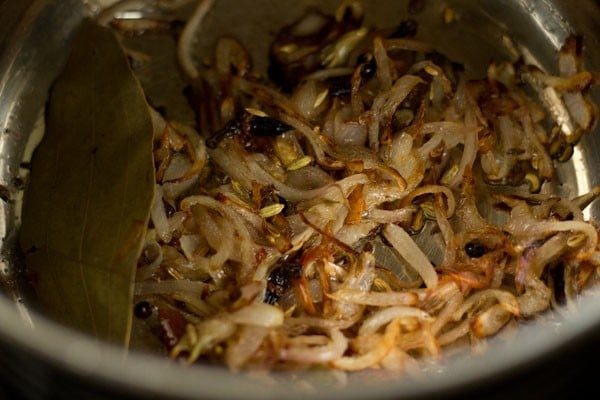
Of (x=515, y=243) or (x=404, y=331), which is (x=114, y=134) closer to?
(x=404, y=331)

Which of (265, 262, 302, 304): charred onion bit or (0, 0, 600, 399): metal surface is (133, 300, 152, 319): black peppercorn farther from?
(265, 262, 302, 304): charred onion bit

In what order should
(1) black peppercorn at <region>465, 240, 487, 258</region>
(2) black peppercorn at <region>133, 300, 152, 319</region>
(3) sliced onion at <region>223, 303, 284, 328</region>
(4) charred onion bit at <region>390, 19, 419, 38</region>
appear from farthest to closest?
(4) charred onion bit at <region>390, 19, 419, 38</region>
(1) black peppercorn at <region>465, 240, 487, 258</region>
(2) black peppercorn at <region>133, 300, 152, 319</region>
(3) sliced onion at <region>223, 303, 284, 328</region>

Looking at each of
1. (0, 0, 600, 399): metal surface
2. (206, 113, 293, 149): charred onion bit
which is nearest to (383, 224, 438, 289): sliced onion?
(0, 0, 600, 399): metal surface

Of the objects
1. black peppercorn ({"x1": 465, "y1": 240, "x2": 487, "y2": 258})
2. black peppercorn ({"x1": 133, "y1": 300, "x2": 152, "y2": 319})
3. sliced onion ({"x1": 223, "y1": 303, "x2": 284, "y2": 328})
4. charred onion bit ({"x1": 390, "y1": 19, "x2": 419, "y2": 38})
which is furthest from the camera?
charred onion bit ({"x1": 390, "y1": 19, "x2": 419, "y2": 38})

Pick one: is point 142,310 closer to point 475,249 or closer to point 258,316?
point 258,316

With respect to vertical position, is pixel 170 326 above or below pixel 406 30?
below

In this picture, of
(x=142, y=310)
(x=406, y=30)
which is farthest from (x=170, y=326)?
(x=406, y=30)
